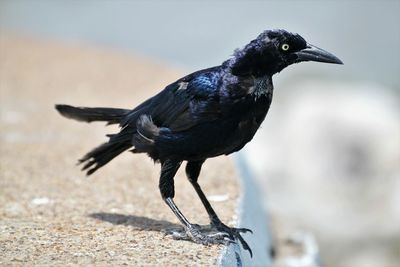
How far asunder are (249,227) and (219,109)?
4.54 ft

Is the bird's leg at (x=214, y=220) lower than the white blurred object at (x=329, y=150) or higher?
lower

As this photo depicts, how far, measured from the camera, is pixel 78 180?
6145 mm

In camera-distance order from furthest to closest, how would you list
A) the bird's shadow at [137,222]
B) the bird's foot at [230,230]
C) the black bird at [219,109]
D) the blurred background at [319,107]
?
the blurred background at [319,107]
the bird's shadow at [137,222]
the bird's foot at [230,230]
the black bird at [219,109]

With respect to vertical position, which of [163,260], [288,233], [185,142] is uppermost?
[288,233]

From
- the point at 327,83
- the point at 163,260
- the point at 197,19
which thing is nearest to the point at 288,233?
the point at 163,260

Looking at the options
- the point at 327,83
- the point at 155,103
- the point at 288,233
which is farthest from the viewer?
the point at 327,83

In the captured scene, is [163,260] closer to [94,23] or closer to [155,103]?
[155,103]

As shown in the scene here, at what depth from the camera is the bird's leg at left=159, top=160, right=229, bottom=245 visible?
424cm

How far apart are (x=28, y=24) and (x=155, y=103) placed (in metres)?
15.8

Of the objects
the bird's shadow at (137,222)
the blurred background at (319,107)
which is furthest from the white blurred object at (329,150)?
the bird's shadow at (137,222)

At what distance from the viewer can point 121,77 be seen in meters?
9.88

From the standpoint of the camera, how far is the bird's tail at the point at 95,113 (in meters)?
4.95

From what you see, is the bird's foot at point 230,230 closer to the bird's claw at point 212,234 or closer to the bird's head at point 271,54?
the bird's claw at point 212,234

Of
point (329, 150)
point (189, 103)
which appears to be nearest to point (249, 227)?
point (189, 103)
